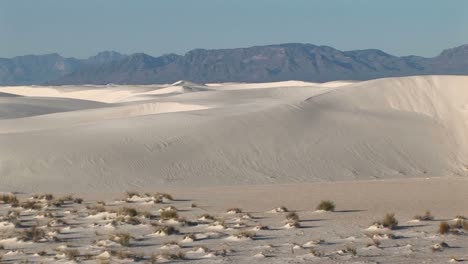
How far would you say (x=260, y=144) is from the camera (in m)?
31.2

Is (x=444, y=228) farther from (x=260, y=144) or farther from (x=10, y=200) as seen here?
(x=260, y=144)

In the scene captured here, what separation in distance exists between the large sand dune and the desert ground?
0.26 ft

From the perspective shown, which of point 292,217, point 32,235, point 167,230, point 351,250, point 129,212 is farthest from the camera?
point 129,212

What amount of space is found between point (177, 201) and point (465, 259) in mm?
8632

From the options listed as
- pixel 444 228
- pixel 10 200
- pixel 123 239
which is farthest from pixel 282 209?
pixel 10 200

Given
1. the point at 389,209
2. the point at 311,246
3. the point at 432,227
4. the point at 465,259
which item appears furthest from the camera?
the point at 389,209

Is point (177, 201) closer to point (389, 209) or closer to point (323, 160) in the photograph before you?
point (389, 209)

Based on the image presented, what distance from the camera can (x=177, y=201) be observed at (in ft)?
62.4

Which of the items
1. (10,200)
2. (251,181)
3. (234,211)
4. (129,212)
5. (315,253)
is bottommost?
(251,181)

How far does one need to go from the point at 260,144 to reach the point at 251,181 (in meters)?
4.17

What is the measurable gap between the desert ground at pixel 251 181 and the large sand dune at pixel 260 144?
80 mm

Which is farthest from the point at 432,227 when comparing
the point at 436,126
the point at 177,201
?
the point at 436,126

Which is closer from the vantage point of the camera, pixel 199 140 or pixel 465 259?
pixel 465 259

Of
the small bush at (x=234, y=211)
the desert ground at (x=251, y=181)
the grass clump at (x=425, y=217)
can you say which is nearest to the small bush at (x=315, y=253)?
the desert ground at (x=251, y=181)
